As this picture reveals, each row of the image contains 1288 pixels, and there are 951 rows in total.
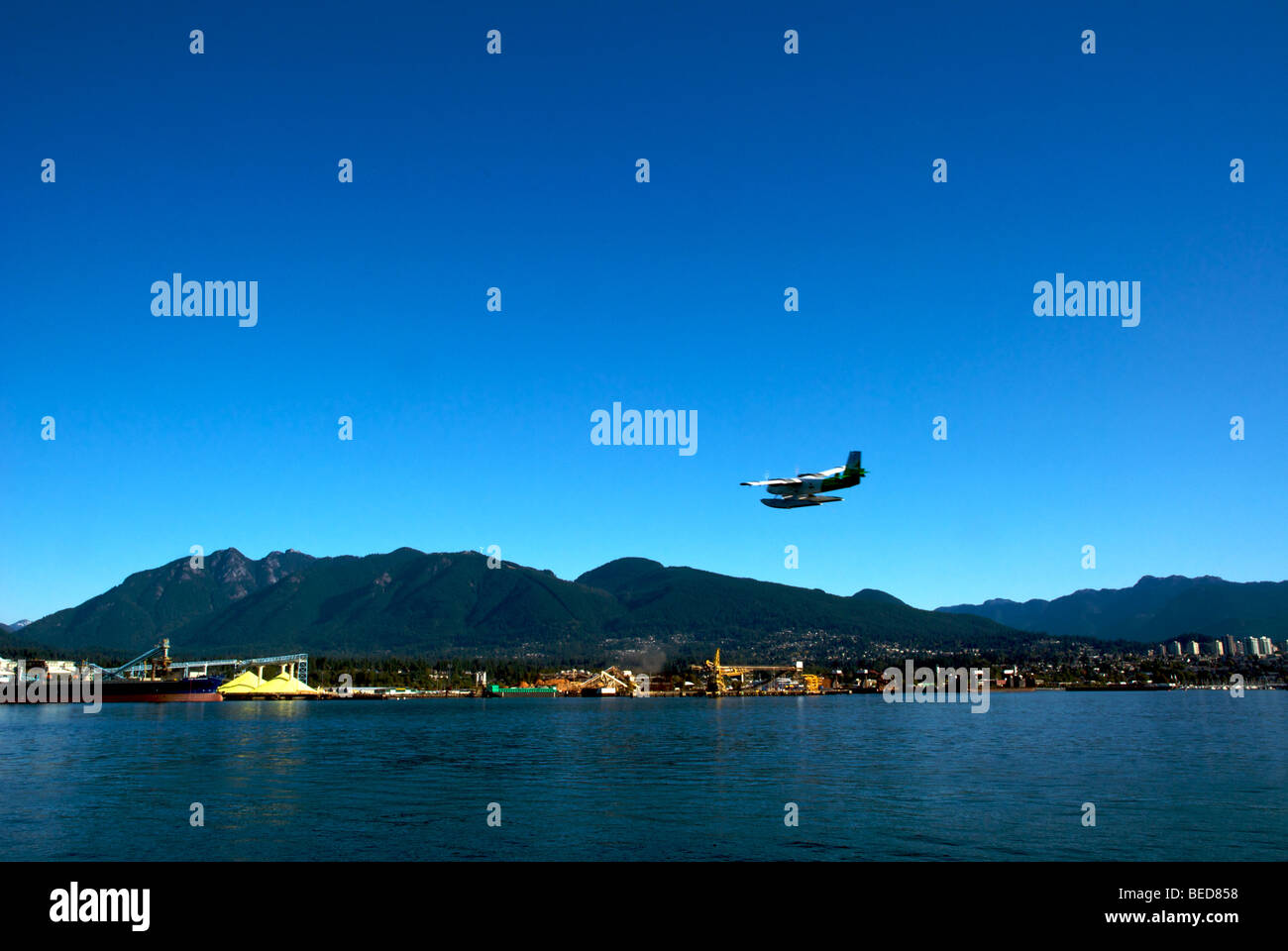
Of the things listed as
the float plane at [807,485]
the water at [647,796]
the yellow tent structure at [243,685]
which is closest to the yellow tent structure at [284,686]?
the yellow tent structure at [243,685]

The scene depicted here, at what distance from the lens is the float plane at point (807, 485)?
90.3 ft

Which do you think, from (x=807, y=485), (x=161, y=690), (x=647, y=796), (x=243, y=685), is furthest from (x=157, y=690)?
(x=807, y=485)

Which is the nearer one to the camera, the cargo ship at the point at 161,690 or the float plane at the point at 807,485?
the float plane at the point at 807,485

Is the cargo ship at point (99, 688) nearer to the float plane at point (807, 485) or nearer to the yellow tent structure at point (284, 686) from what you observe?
the yellow tent structure at point (284, 686)

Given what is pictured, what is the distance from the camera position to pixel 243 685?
17488cm

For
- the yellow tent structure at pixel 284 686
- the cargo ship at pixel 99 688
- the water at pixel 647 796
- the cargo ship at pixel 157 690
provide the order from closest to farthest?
1. the water at pixel 647 796
2. the cargo ship at pixel 99 688
3. the cargo ship at pixel 157 690
4. the yellow tent structure at pixel 284 686

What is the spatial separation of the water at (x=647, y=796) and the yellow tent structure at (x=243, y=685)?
363ft

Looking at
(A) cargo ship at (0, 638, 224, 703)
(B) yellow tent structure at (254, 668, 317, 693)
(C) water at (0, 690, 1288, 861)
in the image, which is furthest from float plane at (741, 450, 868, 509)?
(B) yellow tent structure at (254, 668, 317, 693)

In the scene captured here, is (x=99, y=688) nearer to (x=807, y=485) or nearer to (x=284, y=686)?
(x=284, y=686)

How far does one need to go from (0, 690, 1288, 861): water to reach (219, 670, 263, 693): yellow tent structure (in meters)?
111
